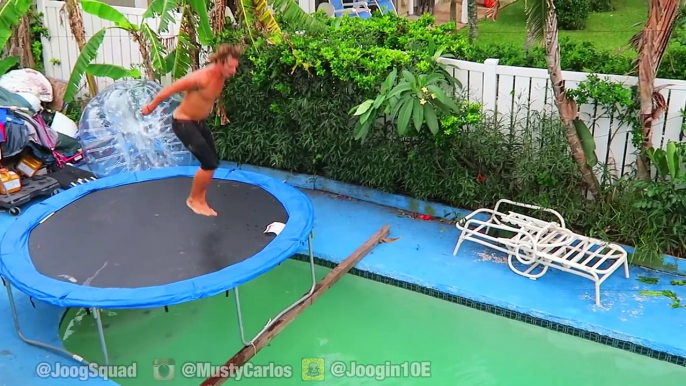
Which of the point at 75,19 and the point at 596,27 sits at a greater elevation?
the point at 75,19

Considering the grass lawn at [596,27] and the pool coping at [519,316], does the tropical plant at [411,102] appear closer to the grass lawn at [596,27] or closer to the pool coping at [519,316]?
the pool coping at [519,316]

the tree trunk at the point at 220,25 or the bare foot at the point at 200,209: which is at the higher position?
the tree trunk at the point at 220,25

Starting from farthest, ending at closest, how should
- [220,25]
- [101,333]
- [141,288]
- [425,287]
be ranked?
[220,25], [425,287], [141,288], [101,333]

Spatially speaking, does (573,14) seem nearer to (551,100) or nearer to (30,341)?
(551,100)

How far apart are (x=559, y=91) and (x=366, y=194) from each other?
6.85 feet

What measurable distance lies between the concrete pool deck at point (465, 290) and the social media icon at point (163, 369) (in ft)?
1.40

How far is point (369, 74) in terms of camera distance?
220 inches

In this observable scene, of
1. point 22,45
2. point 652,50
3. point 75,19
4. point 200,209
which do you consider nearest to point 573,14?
point 652,50

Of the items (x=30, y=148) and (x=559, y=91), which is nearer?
(x=559, y=91)

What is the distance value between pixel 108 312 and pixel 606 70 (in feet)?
13.9

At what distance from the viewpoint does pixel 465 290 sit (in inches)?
184

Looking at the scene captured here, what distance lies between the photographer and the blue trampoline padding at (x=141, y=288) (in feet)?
12.3

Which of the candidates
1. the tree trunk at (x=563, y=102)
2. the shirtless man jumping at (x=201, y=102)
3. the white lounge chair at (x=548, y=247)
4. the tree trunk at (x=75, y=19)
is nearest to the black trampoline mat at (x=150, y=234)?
the shirtless man jumping at (x=201, y=102)

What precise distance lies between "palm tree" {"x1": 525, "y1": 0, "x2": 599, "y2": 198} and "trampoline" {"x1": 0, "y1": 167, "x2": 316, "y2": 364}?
2.06 m
